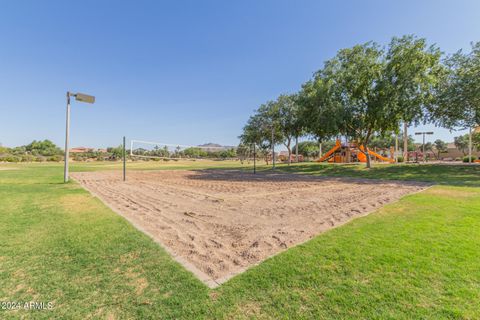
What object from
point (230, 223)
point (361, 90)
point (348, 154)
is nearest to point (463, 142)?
point (348, 154)

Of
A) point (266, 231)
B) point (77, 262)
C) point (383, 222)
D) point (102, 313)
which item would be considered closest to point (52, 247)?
point (77, 262)

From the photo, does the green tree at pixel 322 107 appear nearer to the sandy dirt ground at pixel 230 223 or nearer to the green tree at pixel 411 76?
the green tree at pixel 411 76

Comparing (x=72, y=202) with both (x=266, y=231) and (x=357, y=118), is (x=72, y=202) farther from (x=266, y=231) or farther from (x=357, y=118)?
(x=357, y=118)

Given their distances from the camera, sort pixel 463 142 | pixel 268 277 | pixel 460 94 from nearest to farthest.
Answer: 1. pixel 268 277
2. pixel 460 94
3. pixel 463 142

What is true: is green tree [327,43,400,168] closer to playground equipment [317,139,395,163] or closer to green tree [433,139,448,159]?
playground equipment [317,139,395,163]

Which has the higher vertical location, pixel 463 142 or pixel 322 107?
pixel 463 142

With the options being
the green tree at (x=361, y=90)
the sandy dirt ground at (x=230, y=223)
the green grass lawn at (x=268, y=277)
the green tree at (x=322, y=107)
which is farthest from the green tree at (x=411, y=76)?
the green grass lawn at (x=268, y=277)

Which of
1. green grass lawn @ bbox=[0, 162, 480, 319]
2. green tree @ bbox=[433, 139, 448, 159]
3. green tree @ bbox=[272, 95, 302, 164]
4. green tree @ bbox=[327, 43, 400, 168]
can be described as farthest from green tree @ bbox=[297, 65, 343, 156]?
green tree @ bbox=[433, 139, 448, 159]

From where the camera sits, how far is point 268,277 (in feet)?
8.54

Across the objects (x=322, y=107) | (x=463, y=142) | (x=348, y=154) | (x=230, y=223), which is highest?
(x=463, y=142)

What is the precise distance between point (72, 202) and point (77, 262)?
15.6ft

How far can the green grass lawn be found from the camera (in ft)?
6.81

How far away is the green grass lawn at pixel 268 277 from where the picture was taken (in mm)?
2074

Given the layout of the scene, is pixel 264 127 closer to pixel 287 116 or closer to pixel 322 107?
pixel 287 116
